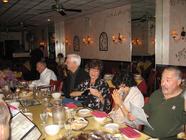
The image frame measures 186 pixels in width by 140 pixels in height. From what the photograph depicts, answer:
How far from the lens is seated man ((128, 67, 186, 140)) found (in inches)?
98.7

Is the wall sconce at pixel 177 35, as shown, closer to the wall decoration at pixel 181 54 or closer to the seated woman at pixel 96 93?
the wall decoration at pixel 181 54

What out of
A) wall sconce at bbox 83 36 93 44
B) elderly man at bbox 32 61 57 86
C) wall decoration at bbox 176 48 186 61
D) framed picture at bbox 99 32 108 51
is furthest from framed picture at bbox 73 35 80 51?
elderly man at bbox 32 61 57 86

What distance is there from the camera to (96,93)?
10.7 ft

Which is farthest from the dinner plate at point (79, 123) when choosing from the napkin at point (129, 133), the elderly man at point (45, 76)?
the elderly man at point (45, 76)

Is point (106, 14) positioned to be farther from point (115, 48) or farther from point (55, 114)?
point (55, 114)

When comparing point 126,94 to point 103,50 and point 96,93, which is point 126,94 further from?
point 103,50

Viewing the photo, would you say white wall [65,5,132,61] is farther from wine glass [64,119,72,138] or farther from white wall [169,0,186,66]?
wine glass [64,119,72,138]

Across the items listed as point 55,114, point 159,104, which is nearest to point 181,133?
point 159,104

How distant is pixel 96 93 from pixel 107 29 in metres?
8.11

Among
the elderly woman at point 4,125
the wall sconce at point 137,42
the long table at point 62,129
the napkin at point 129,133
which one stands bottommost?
the long table at point 62,129

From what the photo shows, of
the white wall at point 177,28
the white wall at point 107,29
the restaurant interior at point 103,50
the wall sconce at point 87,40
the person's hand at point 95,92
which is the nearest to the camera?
the restaurant interior at point 103,50

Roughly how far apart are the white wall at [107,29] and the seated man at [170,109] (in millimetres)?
7315

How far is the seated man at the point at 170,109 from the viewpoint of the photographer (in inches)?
98.7

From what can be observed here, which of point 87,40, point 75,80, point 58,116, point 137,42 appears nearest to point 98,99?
point 75,80
